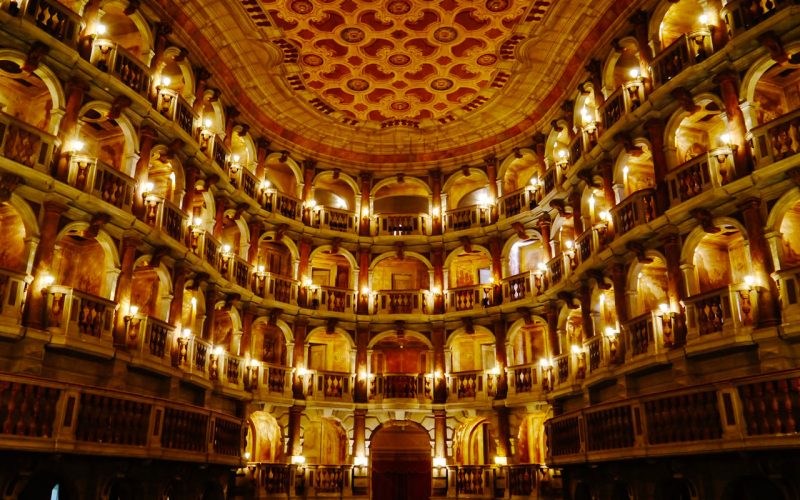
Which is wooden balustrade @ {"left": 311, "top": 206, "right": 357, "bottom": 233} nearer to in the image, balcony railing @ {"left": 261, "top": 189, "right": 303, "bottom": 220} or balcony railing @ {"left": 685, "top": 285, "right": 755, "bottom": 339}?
balcony railing @ {"left": 261, "top": 189, "right": 303, "bottom": 220}

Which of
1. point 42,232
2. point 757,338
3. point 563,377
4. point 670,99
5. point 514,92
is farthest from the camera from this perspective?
point 514,92

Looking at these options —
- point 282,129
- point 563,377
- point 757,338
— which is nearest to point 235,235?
point 282,129

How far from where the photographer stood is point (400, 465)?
30266 mm

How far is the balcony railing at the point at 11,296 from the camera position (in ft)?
46.3

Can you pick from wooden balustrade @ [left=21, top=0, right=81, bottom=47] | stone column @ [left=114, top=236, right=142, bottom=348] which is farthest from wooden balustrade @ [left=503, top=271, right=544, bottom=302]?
wooden balustrade @ [left=21, top=0, right=81, bottom=47]

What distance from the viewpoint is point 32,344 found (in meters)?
14.6

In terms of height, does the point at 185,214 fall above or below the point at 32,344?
above

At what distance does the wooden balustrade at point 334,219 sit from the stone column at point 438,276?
12.3 feet

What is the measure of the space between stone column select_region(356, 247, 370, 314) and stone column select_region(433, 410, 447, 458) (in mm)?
5187

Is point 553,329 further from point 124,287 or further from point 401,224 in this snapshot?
point 124,287

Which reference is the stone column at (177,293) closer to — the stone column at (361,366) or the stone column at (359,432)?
the stone column at (361,366)

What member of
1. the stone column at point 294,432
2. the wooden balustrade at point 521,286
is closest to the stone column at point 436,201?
the wooden balustrade at point 521,286

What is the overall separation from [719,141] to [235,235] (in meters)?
17.8

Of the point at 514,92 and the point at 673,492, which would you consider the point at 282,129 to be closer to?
the point at 514,92
